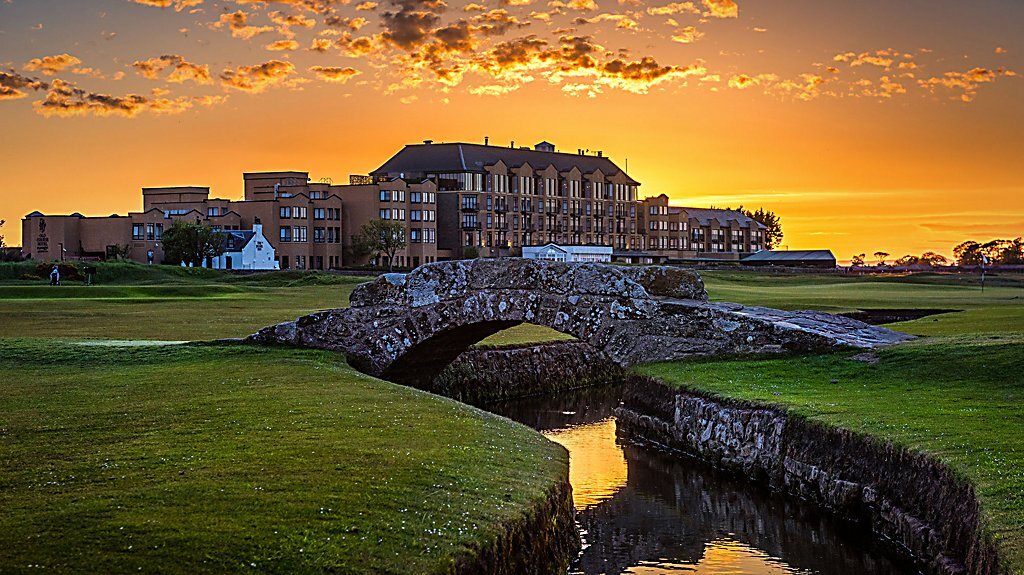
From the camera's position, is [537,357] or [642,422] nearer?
[642,422]

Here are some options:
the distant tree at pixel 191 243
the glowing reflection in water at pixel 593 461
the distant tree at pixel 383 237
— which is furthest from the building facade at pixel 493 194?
the glowing reflection in water at pixel 593 461

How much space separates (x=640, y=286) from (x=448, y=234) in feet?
508

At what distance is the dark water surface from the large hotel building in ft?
449

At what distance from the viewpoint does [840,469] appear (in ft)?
61.0

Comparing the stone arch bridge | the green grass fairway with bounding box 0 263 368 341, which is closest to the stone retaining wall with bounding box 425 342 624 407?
the stone arch bridge

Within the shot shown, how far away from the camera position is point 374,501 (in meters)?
12.9

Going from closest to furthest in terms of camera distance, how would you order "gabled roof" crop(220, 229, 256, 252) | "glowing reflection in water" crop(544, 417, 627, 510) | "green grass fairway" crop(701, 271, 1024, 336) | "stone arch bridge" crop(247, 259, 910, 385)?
"glowing reflection in water" crop(544, 417, 627, 510) → "stone arch bridge" crop(247, 259, 910, 385) → "green grass fairway" crop(701, 271, 1024, 336) → "gabled roof" crop(220, 229, 256, 252)

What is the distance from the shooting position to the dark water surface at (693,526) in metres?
17.0

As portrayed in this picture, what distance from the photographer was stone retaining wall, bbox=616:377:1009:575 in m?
14.5

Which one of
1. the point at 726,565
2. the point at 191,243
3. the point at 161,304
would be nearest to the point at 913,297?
the point at 161,304

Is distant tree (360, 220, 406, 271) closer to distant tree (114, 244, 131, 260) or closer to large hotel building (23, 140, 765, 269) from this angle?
large hotel building (23, 140, 765, 269)

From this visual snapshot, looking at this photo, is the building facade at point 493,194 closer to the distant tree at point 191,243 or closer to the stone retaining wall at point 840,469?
the distant tree at point 191,243

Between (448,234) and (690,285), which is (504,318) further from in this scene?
(448,234)

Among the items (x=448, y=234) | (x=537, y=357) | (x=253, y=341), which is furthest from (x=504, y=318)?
(x=448, y=234)
